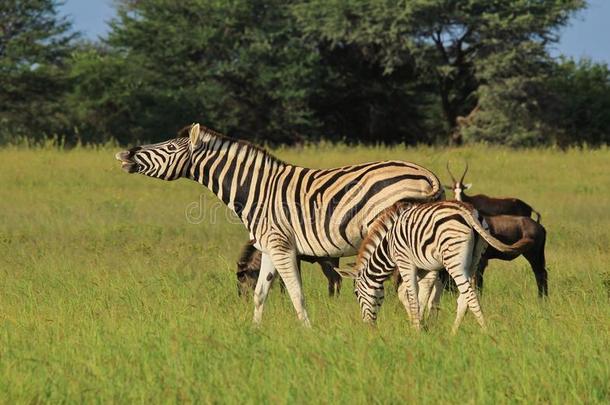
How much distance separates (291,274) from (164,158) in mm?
1625

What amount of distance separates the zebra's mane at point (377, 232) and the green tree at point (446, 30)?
3518 cm

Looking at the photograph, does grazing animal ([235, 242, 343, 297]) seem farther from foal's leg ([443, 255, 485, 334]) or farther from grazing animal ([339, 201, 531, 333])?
foal's leg ([443, 255, 485, 334])

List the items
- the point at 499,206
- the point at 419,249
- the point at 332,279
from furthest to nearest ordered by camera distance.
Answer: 1. the point at 499,206
2. the point at 332,279
3. the point at 419,249

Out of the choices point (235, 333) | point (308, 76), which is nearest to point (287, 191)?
point (235, 333)

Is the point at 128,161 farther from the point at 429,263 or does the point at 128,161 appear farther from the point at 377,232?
the point at 429,263

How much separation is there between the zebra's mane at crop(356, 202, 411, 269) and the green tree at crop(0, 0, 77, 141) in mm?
40045

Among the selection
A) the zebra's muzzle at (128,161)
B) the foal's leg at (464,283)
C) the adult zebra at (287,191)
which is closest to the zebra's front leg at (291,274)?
the adult zebra at (287,191)

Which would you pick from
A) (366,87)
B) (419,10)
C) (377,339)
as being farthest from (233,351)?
(366,87)

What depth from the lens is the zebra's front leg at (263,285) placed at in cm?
923

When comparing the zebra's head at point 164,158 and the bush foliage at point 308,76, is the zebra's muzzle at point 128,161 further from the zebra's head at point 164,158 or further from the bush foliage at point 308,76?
the bush foliage at point 308,76

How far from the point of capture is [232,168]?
9750mm

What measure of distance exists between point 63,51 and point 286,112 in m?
12.5

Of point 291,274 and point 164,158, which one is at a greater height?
point 164,158

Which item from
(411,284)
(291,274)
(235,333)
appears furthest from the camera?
(291,274)
